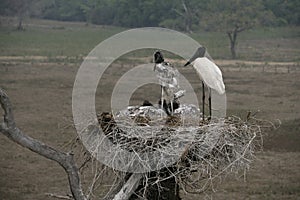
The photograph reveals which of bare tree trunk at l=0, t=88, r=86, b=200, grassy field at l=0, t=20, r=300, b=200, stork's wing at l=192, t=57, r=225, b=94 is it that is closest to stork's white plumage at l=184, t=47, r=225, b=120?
stork's wing at l=192, t=57, r=225, b=94

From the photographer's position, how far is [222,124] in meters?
6.14

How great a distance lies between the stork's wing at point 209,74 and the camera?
686 centimetres

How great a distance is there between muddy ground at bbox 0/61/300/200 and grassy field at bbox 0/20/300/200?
18mm

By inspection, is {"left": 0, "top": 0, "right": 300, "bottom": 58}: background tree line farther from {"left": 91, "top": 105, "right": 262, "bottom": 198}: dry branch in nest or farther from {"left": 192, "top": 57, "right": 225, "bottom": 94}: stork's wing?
{"left": 91, "top": 105, "right": 262, "bottom": 198}: dry branch in nest

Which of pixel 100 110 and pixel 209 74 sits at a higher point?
pixel 209 74

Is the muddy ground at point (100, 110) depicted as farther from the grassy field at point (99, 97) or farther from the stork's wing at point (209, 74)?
the stork's wing at point (209, 74)

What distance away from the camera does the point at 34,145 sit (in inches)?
201

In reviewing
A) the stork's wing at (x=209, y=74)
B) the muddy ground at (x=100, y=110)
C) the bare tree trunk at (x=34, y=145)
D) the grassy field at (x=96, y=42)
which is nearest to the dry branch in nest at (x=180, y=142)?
the stork's wing at (x=209, y=74)

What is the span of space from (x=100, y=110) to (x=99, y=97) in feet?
11.0

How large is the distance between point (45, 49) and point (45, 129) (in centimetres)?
2465

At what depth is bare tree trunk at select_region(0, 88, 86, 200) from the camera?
16.2 ft

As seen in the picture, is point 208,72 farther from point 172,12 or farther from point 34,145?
point 172,12

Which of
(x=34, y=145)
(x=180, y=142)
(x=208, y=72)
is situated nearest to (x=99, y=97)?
Result: (x=208, y=72)

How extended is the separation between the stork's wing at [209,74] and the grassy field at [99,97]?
1146 mm
